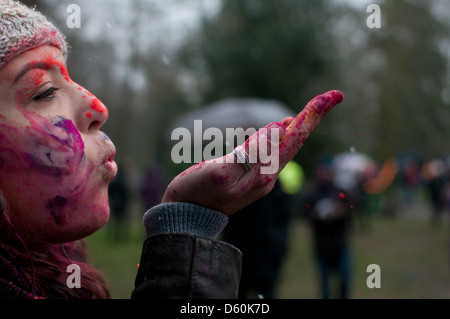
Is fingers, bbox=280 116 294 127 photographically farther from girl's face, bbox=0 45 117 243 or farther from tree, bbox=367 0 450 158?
tree, bbox=367 0 450 158

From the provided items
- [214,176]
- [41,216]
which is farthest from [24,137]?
[214,176]

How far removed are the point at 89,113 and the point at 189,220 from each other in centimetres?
46

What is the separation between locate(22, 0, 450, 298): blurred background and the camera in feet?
6.93

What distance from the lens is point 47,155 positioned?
1.08 m

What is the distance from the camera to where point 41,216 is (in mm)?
1103

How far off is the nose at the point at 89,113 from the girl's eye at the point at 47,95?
0.08 metres

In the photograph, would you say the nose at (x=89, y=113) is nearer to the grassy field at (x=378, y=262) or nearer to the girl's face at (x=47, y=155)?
the girl's face at (x=47, y=155)

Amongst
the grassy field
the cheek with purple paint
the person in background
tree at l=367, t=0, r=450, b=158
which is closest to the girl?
the cheek with purple paint

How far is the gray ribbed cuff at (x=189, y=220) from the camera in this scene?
1.08 m

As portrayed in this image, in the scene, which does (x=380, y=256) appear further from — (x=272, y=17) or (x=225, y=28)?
(x=225, y=28)

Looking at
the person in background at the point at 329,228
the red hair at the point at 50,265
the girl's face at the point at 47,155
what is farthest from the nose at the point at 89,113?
the person in background at the point at 329,228

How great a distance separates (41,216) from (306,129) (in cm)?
77

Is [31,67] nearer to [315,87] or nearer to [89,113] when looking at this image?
[89,113]
